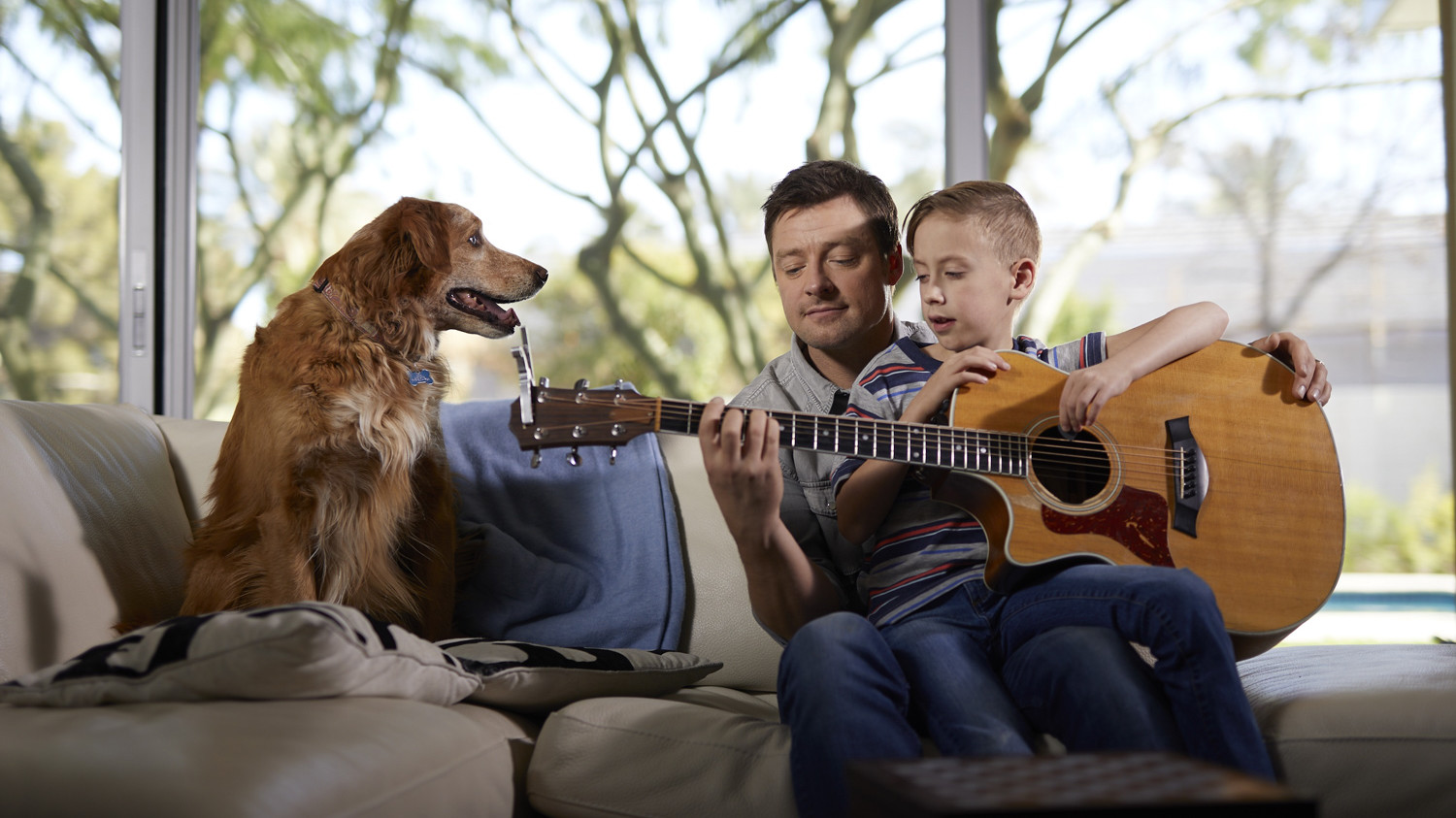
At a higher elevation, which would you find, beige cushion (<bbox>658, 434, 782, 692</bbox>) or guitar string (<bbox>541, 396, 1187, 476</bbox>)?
guitar string (<bbox>541, 396, 1187, 476</bbox>)

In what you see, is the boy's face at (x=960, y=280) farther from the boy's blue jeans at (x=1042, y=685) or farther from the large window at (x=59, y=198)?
the large window at (x=59, y=198)

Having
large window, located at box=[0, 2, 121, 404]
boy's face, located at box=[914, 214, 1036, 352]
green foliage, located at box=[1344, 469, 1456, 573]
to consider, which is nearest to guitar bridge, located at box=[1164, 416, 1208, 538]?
boy's face, located at box=[914, 214, 1036, 352]

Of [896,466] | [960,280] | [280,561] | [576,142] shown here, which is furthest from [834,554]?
[576,142]

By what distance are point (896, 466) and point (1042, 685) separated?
14.5 inches

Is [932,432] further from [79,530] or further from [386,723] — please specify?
[79,530]

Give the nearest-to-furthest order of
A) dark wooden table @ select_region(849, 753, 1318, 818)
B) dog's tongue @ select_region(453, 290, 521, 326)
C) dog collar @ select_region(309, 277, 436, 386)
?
dark wooden table @ select_region(849, 753, 1318, 818), dog collar @ select_region(309, 277, 436, 386), dog's tongue @ select_region(453, 290, 521, 326)

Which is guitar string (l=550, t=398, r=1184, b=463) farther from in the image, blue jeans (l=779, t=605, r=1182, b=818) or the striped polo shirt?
blue jeans (l=779, t=605, r=1182, b=818)

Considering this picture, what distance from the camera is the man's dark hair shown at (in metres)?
1.74

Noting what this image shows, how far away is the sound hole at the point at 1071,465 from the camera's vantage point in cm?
142

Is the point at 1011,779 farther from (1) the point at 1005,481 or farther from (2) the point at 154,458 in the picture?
(2) the point at 154,458

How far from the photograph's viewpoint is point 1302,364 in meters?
1.53

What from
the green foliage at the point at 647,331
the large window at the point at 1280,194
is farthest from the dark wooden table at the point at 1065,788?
the large window at the point at 1280,194

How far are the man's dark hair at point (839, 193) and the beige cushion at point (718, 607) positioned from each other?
54cm

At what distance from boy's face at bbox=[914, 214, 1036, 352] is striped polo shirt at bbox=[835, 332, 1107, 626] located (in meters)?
0.09
